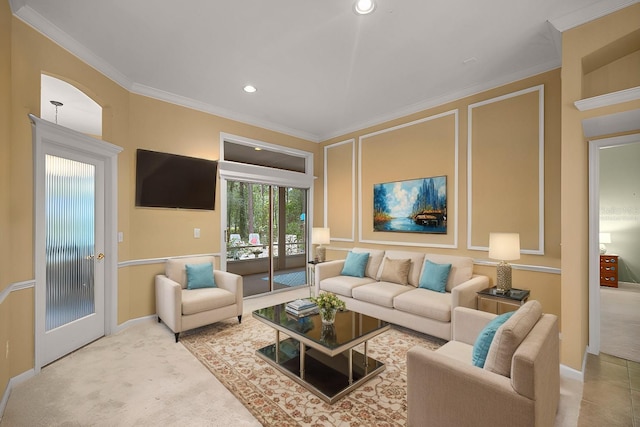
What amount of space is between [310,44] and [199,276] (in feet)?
10.1

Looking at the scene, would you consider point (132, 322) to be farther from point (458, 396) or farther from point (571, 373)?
point (571, 373)

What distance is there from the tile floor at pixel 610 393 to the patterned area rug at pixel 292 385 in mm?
1229

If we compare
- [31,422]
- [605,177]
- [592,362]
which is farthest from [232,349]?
[605,177]

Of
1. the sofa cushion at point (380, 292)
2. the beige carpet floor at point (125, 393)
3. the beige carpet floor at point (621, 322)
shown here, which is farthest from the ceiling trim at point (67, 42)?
the beige carpet floor at point (621, 322)

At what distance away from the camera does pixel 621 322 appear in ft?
12.4

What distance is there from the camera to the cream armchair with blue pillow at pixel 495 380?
1420 millimetres

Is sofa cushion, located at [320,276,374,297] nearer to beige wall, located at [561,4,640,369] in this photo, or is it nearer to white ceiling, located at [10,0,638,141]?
beige wall, located at [561,4,640,369]

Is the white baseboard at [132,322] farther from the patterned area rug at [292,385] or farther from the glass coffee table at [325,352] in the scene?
the glass coffee table at [325,352]

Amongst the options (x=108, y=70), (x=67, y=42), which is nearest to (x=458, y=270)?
(x=108, y=70)

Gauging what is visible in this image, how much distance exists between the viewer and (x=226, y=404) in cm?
219

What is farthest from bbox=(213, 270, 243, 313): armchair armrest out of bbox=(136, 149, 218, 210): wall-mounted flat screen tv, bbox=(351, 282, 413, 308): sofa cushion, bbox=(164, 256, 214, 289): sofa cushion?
bbox=(351, 282, 413, 308): sofa cushion

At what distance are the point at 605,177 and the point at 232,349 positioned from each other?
20.9 feet

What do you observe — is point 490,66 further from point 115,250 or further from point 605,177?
point 115,250

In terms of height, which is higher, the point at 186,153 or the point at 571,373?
the point at 186,153
